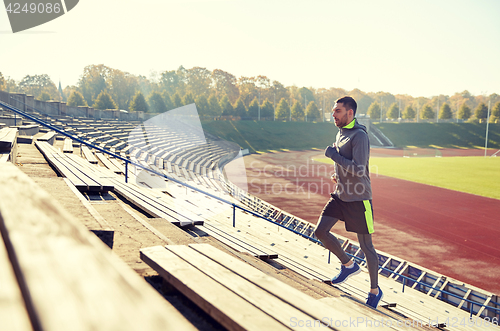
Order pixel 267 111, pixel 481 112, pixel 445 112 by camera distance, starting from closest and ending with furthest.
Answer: pixel 267 111 < pixel 481 112 < pixel 445 112

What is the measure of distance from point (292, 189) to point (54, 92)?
9662cm

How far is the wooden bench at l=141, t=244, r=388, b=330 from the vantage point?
1.62 m

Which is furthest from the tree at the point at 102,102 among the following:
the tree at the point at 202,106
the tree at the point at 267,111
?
the tree at the point at 267,111

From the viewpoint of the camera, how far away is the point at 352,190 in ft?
12.3

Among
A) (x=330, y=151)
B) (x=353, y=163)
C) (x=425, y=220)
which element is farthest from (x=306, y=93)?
(x=353, y=163)

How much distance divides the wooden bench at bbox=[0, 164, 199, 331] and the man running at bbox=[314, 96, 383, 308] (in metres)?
2.84

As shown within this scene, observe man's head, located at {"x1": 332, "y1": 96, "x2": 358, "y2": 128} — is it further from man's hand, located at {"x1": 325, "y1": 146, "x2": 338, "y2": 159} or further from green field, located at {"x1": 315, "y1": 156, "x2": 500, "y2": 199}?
green field, located at {"x1": 315, "y1": 156, "x2": 500, "y2": 199}

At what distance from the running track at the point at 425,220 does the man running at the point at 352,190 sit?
32.3 feet

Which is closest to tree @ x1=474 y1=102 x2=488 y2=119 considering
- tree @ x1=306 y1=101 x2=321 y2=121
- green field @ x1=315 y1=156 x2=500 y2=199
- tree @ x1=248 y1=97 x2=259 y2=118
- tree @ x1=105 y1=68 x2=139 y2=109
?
tree @ x1=306 y1=101 x2=321 y2=121

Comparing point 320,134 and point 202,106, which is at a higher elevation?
point 202,106

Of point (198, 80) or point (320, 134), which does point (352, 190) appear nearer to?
point (320, 134)

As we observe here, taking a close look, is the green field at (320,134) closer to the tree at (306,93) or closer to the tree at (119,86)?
the tree at (119,86)

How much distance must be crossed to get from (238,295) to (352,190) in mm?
2266

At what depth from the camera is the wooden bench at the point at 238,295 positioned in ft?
5.31
